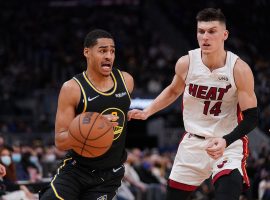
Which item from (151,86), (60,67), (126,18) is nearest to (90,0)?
(126,18)

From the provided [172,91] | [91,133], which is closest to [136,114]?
[172,91]

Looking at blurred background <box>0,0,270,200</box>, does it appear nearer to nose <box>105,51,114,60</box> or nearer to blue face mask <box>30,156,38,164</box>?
blue face mask <box>30,156,38,164</box>

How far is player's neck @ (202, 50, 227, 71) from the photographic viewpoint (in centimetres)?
639

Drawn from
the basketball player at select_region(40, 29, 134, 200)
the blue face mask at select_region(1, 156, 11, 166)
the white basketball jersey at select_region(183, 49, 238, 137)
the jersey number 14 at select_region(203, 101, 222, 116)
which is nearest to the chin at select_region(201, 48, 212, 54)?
the white basketball jersey at select_region(183, 49, 238, 137)

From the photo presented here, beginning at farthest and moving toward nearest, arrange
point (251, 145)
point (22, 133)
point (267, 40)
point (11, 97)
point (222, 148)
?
1. point (267, 40)
2. point (11, 97)
3. point (22, 133)
4. point (251, 145)
5. point (222, 148)


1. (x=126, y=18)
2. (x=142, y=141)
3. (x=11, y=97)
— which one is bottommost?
(x=142, y=141)

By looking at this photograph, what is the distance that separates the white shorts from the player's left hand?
0.44 m

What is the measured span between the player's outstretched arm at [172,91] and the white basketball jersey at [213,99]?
13 centimetres

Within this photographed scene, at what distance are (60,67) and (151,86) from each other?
12.2 ft

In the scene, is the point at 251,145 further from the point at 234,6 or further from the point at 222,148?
the point at 222,148

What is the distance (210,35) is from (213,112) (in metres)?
0.73

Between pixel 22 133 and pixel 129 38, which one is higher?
pixel 129 38

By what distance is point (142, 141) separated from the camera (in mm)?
22703

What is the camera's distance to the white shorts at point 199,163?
6.20m
